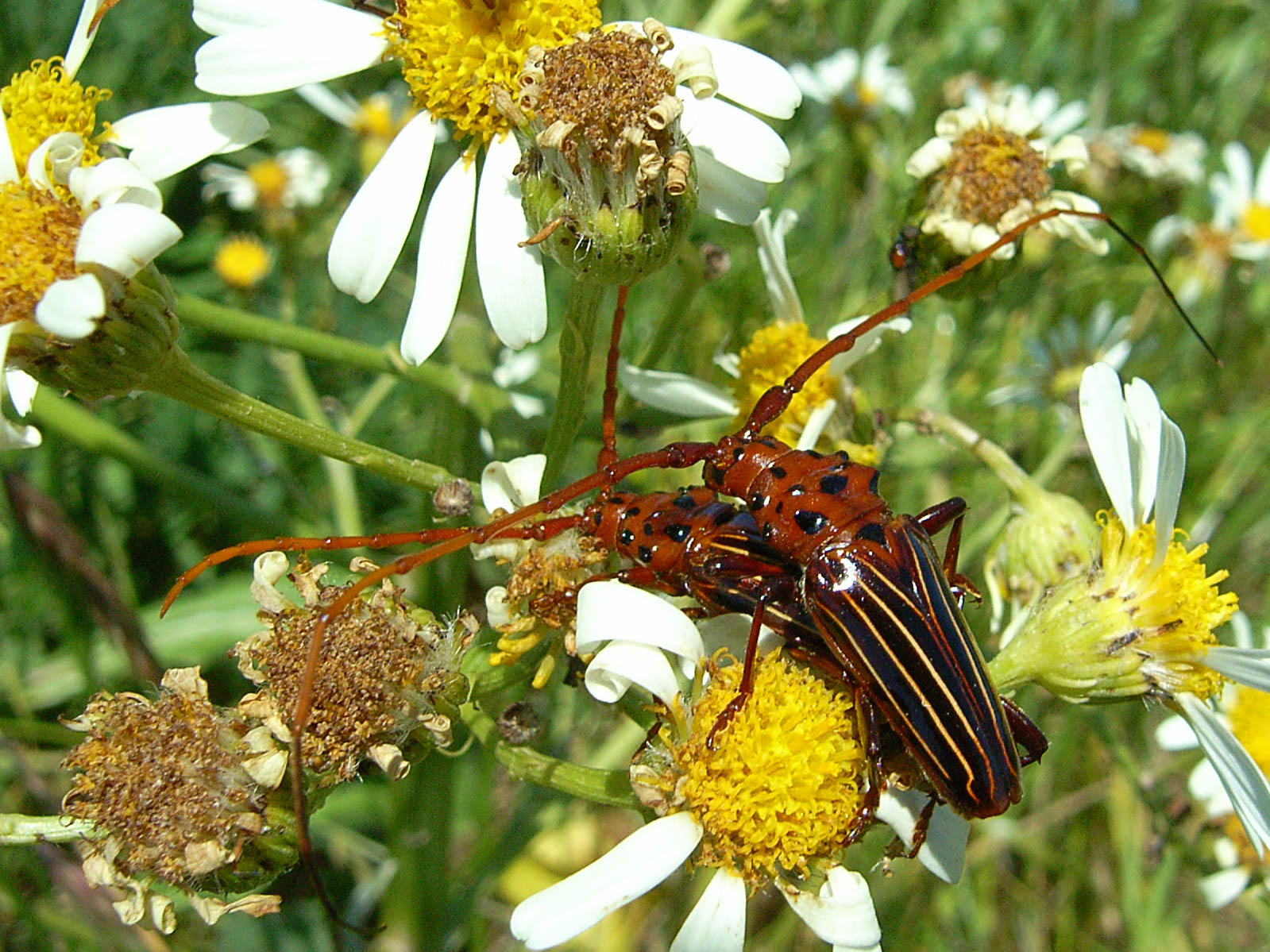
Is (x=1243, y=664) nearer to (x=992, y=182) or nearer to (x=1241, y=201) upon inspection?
(x=992, y=182)

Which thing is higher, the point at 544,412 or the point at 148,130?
the point at 148,130

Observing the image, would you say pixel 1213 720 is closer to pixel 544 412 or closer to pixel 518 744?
pixel 518 744

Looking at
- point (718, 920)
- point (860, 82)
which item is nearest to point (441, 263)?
point (718, 920)

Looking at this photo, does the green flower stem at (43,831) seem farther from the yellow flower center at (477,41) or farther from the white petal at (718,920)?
the yellow flower center at (477,41)

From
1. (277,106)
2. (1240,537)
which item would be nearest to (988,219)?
(1240,537)

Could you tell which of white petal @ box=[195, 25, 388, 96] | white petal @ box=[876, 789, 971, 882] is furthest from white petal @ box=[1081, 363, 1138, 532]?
white petal @ box=[195, 25, 388, 96]

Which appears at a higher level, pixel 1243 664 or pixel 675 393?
pixel 675 393
